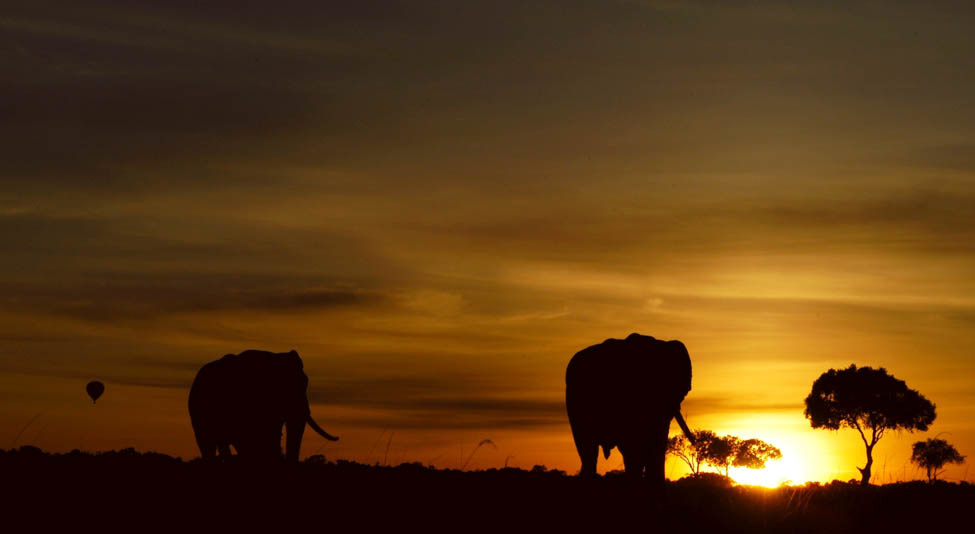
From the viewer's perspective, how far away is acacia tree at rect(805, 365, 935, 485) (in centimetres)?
7262

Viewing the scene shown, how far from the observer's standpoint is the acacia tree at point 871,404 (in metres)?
72.6

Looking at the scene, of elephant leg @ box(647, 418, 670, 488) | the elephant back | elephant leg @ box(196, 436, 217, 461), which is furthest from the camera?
elephant leg @ box(196, 436, 217, 461)

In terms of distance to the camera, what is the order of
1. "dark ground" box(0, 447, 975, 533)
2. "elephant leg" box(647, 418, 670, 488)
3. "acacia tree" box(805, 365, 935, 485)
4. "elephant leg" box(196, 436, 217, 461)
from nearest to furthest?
1. "dark ground" box(0, 447, 975, 533)
2. "elephant leg" box(647, 418, 670, 488)
3. "elephant leg" box(196, 436, 217, 461)
4. "acacia tree" box(805, 365, 935, 485)

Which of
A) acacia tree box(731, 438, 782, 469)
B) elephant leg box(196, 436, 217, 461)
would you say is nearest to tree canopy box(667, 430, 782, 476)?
acacia tree box(731, 438, 782, 469)

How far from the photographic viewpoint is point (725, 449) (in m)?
82.8

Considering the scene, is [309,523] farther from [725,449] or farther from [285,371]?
[725,449]

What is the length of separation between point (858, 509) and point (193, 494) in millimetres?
12407

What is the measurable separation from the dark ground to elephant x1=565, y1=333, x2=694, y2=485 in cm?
301

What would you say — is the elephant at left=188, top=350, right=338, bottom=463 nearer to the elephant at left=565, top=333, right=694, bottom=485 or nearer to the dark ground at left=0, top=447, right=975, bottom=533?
the elephant at left=565, top=333, right=694, bottom=485

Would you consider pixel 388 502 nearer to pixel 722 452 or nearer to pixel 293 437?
pixel 293 437

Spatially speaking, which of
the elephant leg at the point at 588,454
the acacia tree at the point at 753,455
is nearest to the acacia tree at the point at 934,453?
the acacia tree at the point at 753,455

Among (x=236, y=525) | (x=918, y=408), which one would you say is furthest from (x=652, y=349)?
(x=918, y=408)

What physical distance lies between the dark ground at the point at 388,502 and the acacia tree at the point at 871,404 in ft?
158

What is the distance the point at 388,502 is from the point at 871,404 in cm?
5746
